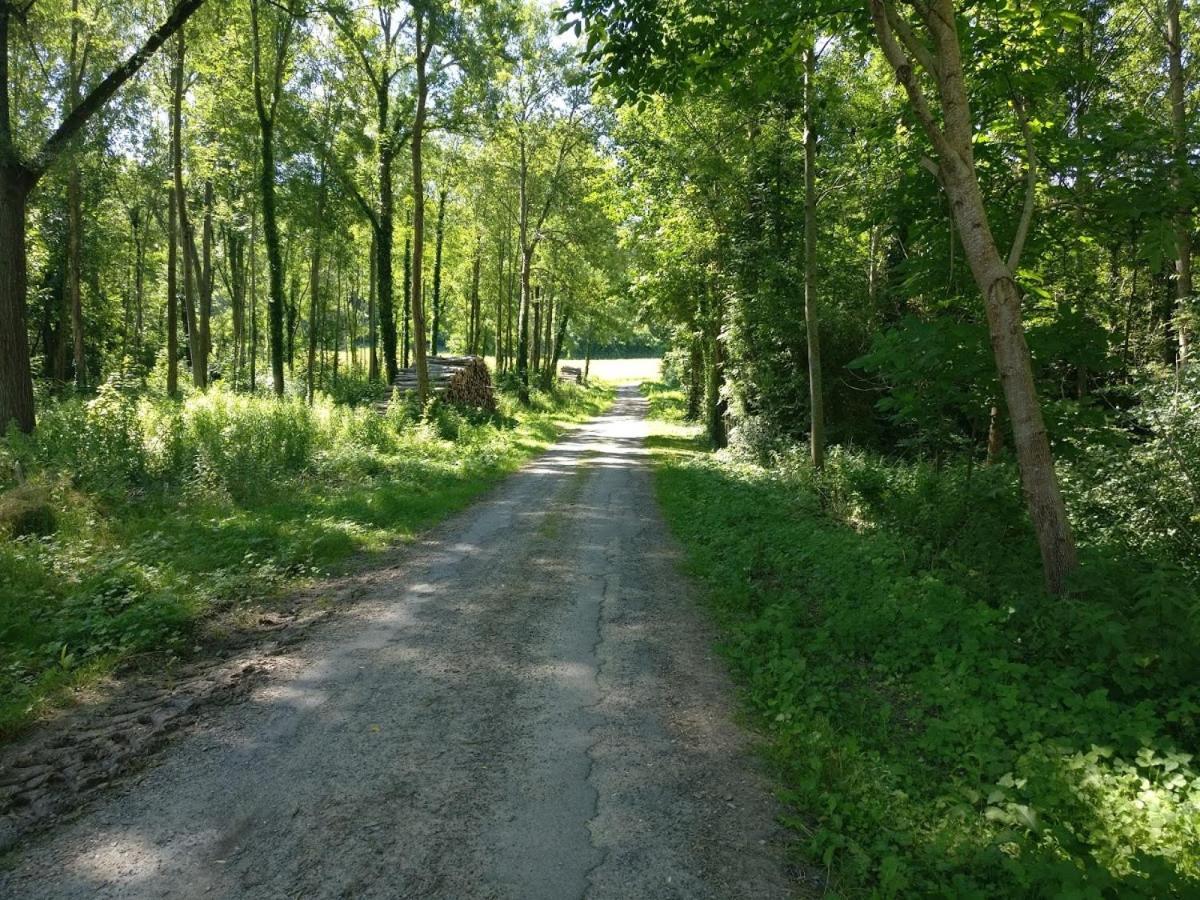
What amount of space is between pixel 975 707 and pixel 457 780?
3.20 meters

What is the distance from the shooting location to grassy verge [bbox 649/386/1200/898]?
300cm

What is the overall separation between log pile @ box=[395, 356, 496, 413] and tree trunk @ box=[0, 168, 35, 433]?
36.6 ft

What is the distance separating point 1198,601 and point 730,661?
316 centimetres

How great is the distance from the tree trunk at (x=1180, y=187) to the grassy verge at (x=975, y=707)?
2.89 meters

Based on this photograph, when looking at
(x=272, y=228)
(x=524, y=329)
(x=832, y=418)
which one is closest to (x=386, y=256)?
(x=272, y=228)

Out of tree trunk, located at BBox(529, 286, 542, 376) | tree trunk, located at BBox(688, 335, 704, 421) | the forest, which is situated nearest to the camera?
the forest

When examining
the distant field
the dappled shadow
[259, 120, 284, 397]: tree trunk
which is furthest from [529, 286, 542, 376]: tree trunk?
the distant field

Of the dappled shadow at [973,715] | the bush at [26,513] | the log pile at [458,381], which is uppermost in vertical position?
the log pile at [458,381]

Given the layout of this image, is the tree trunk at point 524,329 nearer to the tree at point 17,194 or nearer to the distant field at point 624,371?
the tree at point 17,194

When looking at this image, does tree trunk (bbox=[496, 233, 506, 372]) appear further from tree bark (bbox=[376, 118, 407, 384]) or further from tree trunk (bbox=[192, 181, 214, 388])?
tree trunk (bbox=[192, 181, 214, 388])

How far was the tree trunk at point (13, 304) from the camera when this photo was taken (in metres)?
10.1

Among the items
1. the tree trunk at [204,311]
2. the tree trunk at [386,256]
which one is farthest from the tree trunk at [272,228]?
the tree trunk at [386,256]

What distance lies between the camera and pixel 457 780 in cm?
366

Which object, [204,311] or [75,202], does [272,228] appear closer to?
[204,311]
